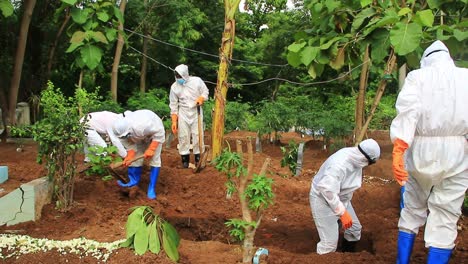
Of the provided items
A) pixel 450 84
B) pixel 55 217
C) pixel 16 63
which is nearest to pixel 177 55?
pixel 16 63

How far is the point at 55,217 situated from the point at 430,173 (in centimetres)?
336

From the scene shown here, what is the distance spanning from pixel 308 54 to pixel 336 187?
116 cm

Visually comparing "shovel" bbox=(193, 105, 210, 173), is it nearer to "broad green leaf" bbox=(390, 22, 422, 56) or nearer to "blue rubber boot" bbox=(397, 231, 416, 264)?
"blue rubber boot" bbox=(397, 231, 416, 264)

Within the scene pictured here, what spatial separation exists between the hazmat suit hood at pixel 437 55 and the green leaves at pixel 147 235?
2338 mm

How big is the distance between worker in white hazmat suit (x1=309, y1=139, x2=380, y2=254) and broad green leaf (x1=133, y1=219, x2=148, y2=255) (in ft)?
5.08

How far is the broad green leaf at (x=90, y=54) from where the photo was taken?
3898 mm

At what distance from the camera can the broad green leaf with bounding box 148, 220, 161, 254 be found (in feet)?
12.4

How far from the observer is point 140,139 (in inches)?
245

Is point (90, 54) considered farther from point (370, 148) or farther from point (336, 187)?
point (370, 148)

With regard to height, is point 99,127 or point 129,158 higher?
point 99,127

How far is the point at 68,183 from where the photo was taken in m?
5.10

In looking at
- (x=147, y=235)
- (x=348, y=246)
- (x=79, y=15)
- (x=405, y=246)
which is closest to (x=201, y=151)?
(x=348, y=246)

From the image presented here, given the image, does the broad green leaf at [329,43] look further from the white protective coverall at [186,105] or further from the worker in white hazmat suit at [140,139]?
the white protective coverall at [186,105]

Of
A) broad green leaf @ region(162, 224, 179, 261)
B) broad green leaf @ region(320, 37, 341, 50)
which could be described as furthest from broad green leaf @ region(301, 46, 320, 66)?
broad green leaf @ region(162, 224, 179, 261)
